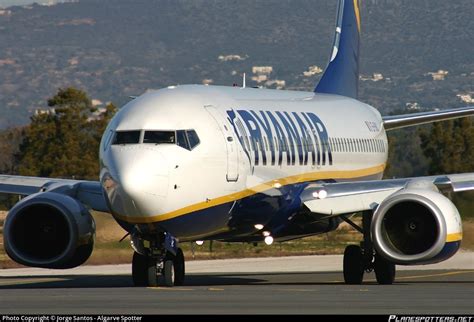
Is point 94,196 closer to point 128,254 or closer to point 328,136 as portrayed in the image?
point 328,136

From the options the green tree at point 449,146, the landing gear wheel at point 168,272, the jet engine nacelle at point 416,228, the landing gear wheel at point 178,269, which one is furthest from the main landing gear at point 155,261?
the green tree at point 449,146

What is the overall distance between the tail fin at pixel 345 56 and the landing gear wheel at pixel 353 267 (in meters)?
10.7

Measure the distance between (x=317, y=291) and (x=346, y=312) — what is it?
6.18 metres

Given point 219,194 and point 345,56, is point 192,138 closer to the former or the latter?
point 219,194

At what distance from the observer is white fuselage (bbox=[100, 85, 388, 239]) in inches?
1041

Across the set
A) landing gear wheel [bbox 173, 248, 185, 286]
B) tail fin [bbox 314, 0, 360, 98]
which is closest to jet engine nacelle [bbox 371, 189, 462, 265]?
landing gear wheel [bbox 173, 248, 185, 286]

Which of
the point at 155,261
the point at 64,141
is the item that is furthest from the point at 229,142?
the point at 64,141

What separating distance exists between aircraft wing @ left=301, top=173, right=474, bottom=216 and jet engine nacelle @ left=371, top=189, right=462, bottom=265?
0.99 metres

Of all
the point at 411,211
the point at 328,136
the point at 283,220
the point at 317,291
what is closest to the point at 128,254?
the point at 328,136

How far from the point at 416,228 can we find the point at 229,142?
4.08m

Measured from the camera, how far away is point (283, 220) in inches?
1246

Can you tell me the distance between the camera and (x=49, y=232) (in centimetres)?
3044

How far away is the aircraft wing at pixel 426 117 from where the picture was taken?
3919cm

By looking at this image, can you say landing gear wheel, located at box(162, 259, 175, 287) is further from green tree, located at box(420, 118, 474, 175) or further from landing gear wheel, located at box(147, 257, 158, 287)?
green tree, located at box(420, 118, 474, 175)
